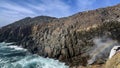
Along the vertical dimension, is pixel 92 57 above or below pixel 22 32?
below

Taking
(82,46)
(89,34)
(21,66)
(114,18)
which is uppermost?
(114,18)

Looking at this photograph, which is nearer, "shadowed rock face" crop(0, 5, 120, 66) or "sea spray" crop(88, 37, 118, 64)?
"sea spray" crop(88, 37, 118, 64)

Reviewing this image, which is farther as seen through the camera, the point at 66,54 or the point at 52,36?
the point at 52,36

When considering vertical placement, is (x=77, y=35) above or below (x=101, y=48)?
above

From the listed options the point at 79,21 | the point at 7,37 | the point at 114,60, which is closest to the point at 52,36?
the point at 79,21

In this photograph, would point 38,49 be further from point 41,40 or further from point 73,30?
point 73,30

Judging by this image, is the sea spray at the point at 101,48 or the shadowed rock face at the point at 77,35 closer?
the sea spray at the point at 101,48

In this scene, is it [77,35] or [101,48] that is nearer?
[101,48]

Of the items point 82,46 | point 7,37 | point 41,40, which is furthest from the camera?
point 7,37
